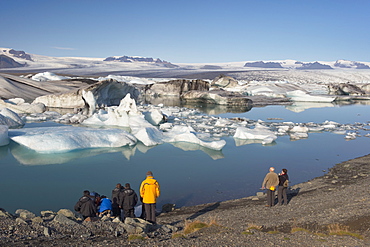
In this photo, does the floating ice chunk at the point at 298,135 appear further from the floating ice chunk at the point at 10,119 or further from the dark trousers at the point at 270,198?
the floating ice chunk at the point at 10,119

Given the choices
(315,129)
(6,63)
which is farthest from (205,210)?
(6,63)

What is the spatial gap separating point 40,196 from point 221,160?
450cm

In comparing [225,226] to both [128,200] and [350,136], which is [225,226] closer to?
[128,200]

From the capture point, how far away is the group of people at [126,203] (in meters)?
5.01

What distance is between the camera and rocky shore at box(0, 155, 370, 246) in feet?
A: 12.9

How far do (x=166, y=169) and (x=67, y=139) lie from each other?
2.94m

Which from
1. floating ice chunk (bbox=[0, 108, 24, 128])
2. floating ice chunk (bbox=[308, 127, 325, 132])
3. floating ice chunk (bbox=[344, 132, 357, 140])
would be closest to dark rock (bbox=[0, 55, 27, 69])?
floating ice chunk (bbox=[0, 108, 24, 128])

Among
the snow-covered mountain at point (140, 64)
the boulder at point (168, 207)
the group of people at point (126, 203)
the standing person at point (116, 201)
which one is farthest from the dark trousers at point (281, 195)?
the snow-covered mountain at point (140, 64)

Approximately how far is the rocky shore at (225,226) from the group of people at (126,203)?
217mm

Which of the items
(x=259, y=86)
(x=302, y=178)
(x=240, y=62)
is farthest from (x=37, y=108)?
(x=240, y=62)

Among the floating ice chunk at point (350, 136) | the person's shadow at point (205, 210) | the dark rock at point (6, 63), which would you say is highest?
the dark rock at point (6, 63)

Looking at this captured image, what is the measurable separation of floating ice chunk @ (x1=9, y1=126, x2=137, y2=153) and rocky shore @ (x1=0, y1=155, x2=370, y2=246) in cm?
438

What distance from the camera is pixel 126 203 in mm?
5129

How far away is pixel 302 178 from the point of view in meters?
7.82
